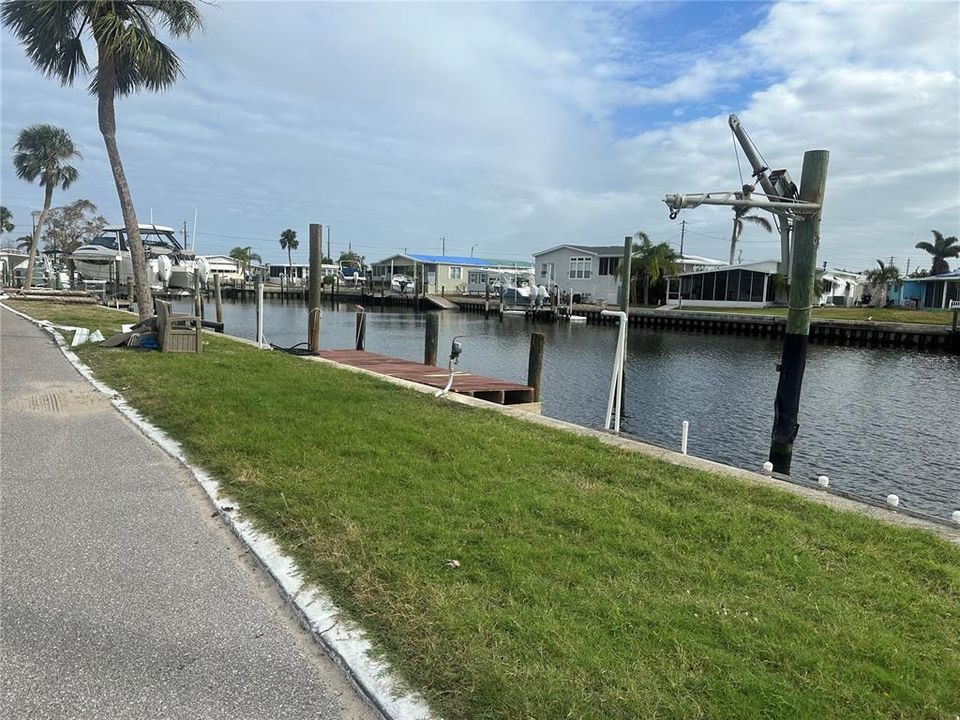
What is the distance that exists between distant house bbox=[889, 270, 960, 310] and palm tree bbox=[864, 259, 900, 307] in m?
1.15

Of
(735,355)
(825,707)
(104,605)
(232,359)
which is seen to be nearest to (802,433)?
(232,359)

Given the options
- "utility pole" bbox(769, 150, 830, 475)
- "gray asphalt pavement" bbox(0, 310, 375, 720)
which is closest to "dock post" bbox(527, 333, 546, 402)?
"utility pole" bbox(769, 150, 830, 475)

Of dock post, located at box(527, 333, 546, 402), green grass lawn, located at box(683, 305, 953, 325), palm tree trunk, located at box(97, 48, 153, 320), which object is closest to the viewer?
dock post, located at box(527, 333, 546, 402)

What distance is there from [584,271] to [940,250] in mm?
36055

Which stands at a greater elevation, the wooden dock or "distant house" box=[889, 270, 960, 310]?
"distant house" box=[889, 270, 960, 310]

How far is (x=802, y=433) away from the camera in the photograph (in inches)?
547

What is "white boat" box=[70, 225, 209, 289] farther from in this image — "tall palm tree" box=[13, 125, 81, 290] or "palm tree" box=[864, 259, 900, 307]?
"palm tree" box=[864, 259, 900, 307]

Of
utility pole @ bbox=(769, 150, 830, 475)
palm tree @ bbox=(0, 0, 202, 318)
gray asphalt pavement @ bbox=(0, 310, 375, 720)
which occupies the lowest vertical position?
gray asphalt pavement @ bbox=(0, 310, 375, 720)

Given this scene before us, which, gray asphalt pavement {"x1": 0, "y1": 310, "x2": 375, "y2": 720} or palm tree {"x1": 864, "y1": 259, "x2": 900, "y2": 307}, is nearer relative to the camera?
gray asphalt pavement {"x1": 0, "y1": 310, "x2": 375, "y2": 720}

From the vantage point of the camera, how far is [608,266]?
190 feet

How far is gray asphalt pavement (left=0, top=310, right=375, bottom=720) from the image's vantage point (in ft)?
8.45

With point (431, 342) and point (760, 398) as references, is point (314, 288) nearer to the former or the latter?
point (431, 342)

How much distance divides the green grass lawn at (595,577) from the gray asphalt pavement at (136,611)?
0.33 metres

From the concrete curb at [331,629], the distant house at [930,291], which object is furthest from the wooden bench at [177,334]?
the distant house at [930,291]
